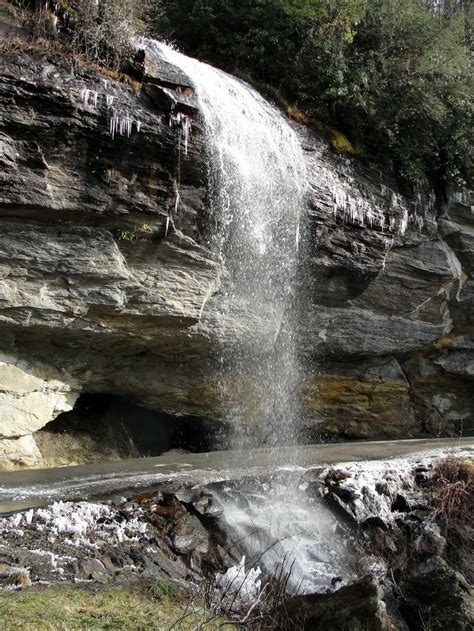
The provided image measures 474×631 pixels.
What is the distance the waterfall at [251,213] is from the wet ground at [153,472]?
1870mm

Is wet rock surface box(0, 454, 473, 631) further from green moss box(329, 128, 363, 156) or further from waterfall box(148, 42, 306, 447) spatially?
green moss box(329, 128, 363, 156)

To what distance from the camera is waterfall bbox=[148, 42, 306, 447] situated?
378 inches

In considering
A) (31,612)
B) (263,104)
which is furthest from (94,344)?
(31,612)

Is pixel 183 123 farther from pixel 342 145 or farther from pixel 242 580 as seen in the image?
pixel 242 580

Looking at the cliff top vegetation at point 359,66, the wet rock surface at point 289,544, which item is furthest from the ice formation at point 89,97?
the wet rock surface at point 289,544

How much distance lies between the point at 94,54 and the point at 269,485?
21.4 ft

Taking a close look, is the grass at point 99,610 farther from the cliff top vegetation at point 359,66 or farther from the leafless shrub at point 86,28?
the cliff top vegetation at point 359,66

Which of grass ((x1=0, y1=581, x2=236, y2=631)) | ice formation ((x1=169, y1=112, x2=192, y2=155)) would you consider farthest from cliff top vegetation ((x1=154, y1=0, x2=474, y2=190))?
grass ((x1=0, y1=581, x2=236, y2=631))

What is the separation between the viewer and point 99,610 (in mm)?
3801

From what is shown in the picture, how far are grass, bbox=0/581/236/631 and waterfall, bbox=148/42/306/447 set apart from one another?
6.34 m

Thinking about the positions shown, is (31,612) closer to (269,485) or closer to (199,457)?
(269,485)

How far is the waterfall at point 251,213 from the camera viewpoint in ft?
31.5

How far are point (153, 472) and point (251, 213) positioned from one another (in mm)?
4631

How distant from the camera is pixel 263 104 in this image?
35.6ft
